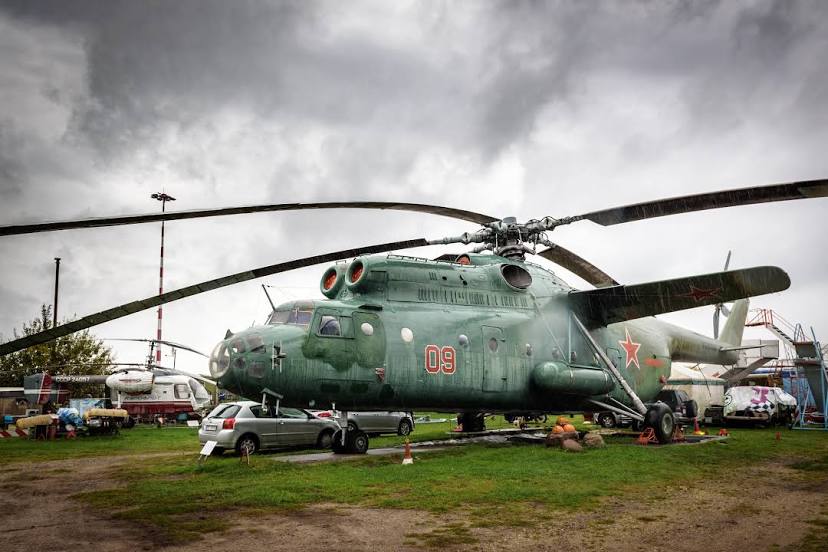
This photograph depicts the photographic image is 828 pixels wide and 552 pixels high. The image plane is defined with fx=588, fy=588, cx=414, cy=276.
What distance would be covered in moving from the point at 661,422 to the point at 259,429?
1127 centimetres

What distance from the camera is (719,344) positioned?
23516 millimetres

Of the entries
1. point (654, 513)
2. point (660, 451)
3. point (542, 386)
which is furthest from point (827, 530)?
point (542, 386)

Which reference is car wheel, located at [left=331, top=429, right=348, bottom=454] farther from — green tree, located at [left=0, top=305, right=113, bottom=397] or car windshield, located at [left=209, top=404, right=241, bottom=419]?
green tree, located at [left=0, top=305, right=113, bottom=397]

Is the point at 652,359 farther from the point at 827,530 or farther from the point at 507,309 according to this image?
the point at 827,530

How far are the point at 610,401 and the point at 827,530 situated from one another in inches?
462

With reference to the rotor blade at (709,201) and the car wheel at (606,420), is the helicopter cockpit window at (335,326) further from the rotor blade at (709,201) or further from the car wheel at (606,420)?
the car wheel at (606,420)

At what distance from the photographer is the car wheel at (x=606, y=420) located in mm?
27130

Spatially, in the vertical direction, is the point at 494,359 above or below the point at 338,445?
above

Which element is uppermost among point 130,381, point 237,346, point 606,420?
point 237,346

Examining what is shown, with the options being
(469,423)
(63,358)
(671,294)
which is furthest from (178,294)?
(63,358)

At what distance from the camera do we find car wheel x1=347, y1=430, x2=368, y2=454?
15070mm

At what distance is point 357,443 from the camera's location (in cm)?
1512

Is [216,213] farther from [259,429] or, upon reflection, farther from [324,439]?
[324,439]

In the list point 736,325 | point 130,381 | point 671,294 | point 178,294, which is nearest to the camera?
point 178,294
